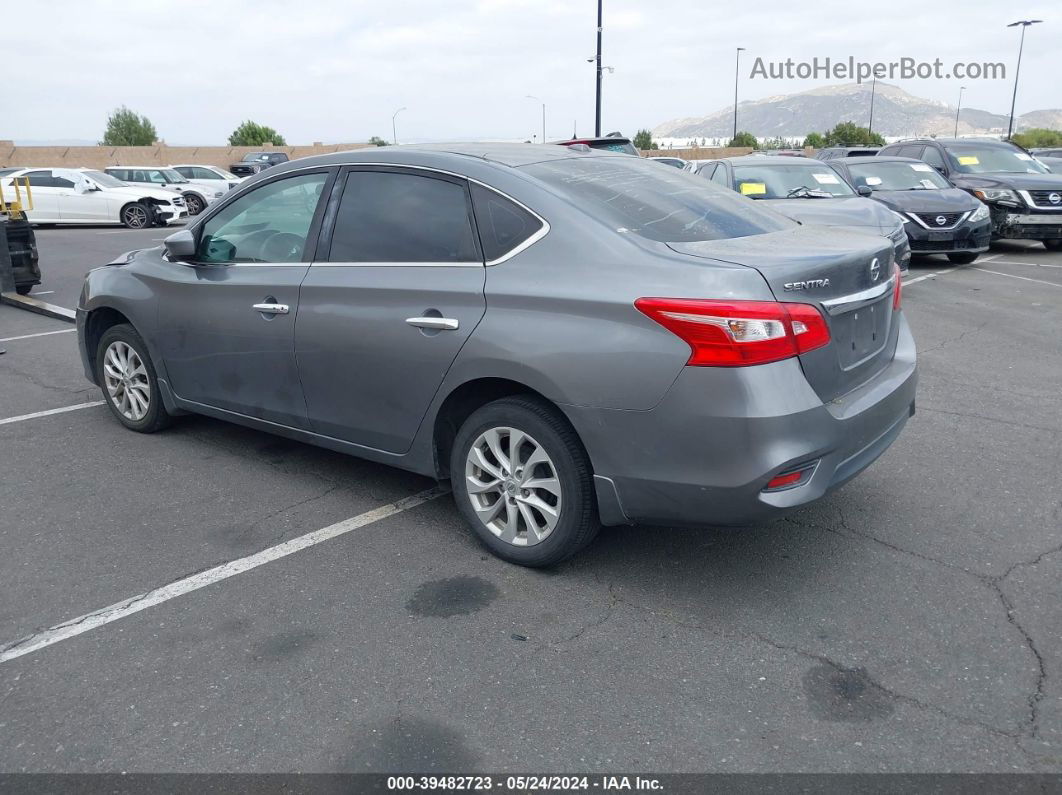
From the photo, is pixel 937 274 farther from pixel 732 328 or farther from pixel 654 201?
pixel 732 328

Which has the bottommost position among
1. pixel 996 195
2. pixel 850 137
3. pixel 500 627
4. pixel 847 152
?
pixel 500 627

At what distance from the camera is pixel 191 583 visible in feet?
12.1

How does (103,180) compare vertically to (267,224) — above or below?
below

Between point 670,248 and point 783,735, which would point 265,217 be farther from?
point 783,735

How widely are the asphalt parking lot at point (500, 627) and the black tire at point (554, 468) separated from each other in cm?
13

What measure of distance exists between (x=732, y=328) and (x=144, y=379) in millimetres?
3812

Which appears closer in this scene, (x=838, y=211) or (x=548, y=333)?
(x=548, y=333)

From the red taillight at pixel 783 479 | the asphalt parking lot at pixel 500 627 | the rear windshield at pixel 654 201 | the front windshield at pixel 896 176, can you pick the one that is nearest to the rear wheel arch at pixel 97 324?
the asphalt parking lot at pixel 500 627

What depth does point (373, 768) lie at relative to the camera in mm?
2592

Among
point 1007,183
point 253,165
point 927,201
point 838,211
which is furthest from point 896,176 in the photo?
point 253,165

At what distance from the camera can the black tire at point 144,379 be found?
5.34 m

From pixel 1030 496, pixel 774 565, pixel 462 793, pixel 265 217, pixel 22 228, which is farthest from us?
pixel 22 228

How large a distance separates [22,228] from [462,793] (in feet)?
36.8

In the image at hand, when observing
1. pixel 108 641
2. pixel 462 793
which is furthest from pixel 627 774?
pixel 108 641
